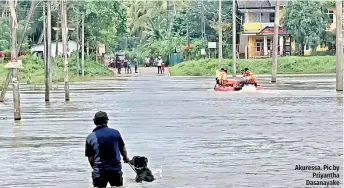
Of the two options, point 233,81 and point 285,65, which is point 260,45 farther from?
point 233,81

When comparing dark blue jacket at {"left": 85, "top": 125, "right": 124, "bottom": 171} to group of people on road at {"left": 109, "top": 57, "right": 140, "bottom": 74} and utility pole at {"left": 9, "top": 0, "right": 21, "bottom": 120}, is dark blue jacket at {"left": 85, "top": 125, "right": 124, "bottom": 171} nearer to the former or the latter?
utility pole at {"left": 9, "top": 0, "right": 21, "bottom": 120}

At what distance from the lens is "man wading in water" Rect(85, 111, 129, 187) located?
13.1 metres

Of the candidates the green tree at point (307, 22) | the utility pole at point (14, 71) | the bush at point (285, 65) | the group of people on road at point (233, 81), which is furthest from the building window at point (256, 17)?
the utility pole at point (14, 71)

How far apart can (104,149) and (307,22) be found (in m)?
85.2

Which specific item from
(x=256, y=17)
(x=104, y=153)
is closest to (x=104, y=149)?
(x=104, y=153)

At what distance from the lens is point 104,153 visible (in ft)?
42.9

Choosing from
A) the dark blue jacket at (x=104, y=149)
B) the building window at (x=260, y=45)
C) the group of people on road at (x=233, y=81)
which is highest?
the building window at (x=260, y=45)

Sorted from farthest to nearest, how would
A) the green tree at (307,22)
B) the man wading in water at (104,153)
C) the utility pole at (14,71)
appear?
the green tree at (307,22), the utility pole at (14,71), the man wading in water at (104,153)

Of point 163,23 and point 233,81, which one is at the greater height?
point 163,23

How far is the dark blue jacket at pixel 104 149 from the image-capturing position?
13062 mm

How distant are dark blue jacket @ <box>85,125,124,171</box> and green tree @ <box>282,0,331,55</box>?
84367mm

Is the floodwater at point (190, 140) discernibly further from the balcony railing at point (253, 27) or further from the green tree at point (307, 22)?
the balcony railing at point (253, 27)

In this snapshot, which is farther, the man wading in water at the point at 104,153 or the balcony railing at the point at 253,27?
the balcony railing at the point at 253,27

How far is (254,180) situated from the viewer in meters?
15.8
